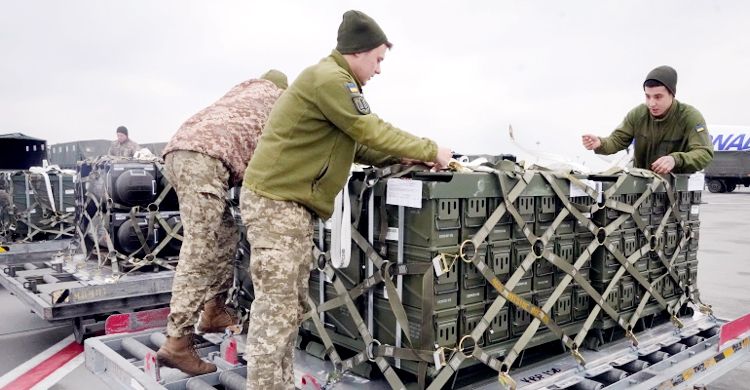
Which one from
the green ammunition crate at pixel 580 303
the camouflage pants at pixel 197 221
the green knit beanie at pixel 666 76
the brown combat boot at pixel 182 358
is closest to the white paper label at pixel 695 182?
the green knit beanie at pixel 666 76

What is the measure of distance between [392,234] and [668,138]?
9.72ft

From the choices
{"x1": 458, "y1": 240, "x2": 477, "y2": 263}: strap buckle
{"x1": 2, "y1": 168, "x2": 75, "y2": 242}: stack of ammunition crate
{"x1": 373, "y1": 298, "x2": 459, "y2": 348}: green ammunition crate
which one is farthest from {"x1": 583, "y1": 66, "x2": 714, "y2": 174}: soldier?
{"x1": 2, "y1": 168, "x2": 75, "y2": 242}: stack of ammunition crate

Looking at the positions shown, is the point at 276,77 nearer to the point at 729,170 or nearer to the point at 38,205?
the point at 38,205

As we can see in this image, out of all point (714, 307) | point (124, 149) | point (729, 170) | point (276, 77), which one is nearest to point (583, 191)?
point (276, 77)

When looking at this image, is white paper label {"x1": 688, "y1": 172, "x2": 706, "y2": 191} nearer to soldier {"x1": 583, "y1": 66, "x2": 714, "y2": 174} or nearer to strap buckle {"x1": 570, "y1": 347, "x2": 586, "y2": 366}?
soldier {"x1": 583, "y1": 66, "x2": 714, "y2": 174}

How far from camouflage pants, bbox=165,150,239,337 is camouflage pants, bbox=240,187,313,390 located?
810mm

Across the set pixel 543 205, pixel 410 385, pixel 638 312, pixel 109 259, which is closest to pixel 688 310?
pixel 638 312

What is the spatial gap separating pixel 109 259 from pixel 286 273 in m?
4.29

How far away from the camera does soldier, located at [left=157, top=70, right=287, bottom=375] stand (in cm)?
332

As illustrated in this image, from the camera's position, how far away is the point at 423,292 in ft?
8.56

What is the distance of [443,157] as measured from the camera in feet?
8.77

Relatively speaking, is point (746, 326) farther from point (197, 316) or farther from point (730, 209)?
point (730, 209)

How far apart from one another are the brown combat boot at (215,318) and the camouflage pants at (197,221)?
6.1 inches

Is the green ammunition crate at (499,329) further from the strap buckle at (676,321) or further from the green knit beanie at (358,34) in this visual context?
the strap buckle at (676,321)
